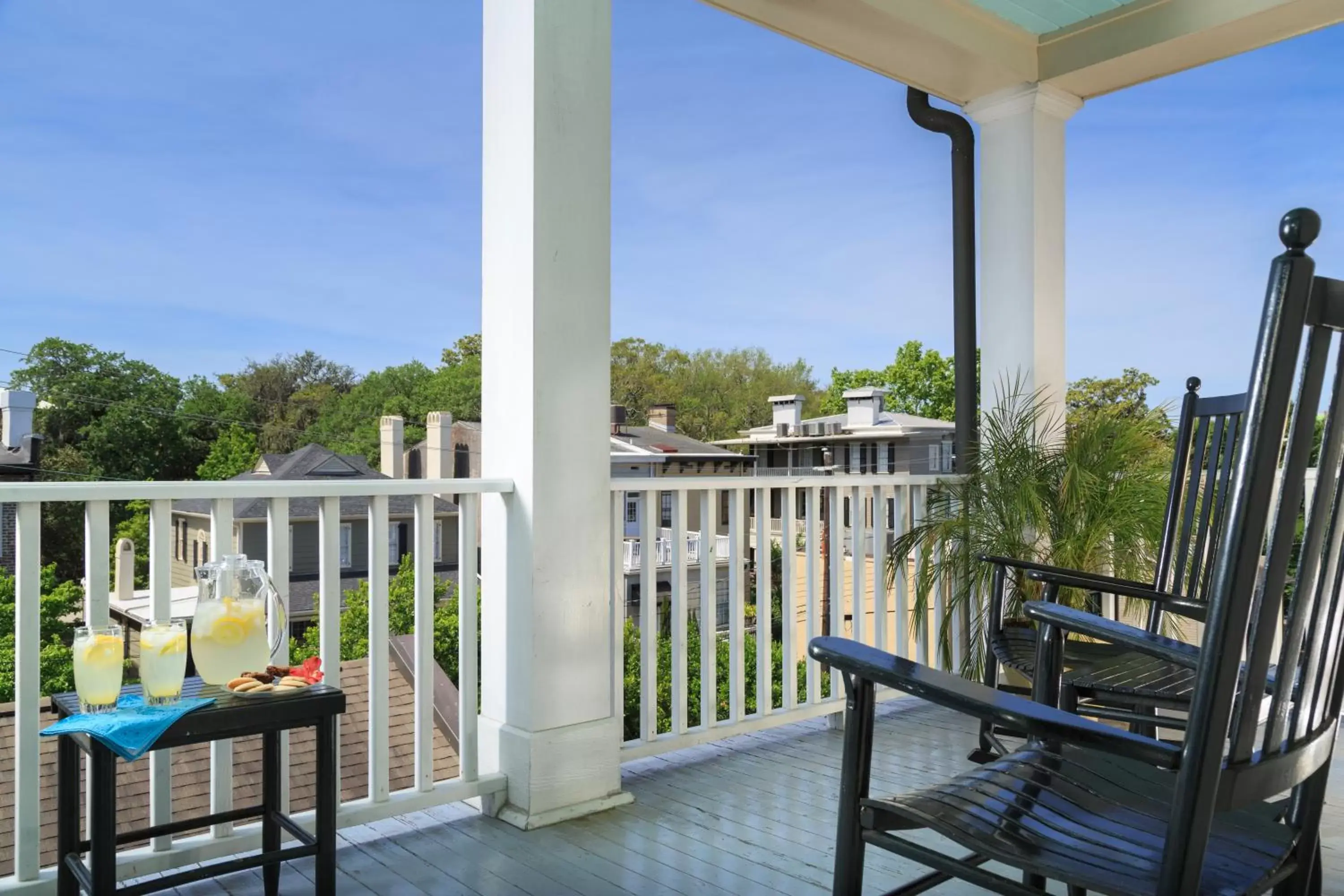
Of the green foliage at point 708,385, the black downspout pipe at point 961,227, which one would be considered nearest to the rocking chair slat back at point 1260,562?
the black downspout pipe at point 961,227

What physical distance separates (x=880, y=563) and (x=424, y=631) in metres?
1.64

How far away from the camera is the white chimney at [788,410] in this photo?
24.2ft

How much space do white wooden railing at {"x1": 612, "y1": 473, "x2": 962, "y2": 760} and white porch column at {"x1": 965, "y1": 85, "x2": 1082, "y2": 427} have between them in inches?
23.0

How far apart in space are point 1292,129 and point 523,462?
13733 mm

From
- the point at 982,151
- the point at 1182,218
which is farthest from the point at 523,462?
the point at 1182,218

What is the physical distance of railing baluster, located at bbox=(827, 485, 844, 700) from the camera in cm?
308

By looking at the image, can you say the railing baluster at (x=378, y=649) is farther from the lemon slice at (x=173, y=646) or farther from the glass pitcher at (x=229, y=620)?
the lemon slice at (x=173, y=646)

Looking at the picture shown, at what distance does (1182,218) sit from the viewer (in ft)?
43.7

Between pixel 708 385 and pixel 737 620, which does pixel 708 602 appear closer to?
pixel 737 620

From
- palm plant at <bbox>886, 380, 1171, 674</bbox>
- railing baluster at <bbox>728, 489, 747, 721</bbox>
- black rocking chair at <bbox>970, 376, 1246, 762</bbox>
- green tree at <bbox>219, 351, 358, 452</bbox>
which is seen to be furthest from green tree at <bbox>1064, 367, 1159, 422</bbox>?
green tree at <bbox>219, 351, 358, 452</bbox>

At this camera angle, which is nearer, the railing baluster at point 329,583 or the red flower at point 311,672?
the red flower at point 311,672

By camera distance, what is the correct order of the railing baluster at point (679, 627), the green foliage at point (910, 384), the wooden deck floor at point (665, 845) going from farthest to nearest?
1. the green foliage at point (910, 384)
2. the railing baluster at point (679, 627)
3. the wooden deck floor at point (665, 845)

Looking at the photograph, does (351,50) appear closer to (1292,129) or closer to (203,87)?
(203,87)

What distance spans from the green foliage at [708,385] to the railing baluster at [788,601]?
4.37m
